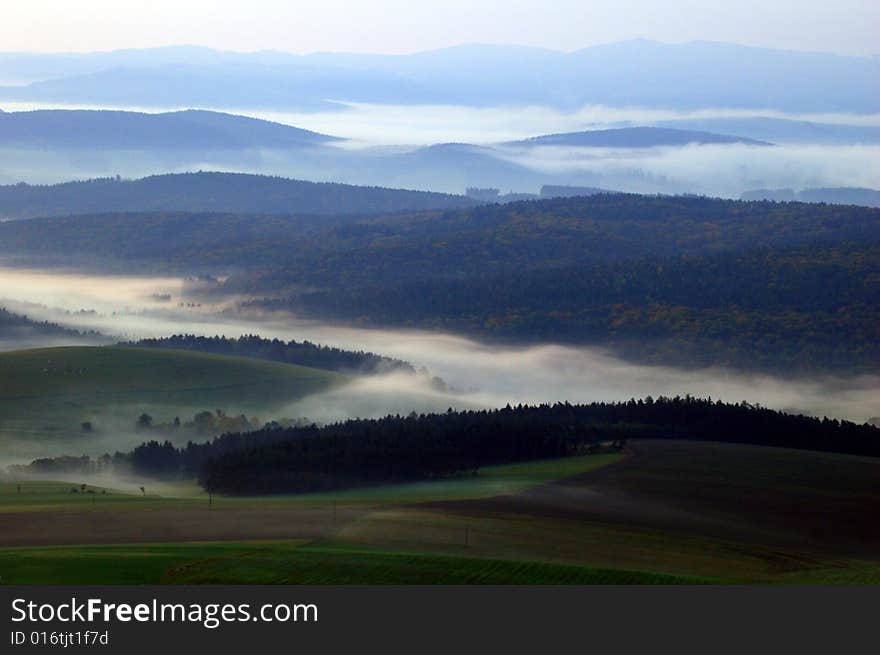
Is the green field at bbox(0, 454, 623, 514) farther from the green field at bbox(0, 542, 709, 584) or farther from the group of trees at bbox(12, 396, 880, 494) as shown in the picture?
the green field at bbox(0, 542, 709, 584)

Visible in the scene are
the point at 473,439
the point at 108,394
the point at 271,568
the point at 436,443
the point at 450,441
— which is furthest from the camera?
the point at 108,394

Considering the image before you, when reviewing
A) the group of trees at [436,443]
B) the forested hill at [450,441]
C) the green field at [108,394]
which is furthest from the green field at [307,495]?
the green field at [108,394]

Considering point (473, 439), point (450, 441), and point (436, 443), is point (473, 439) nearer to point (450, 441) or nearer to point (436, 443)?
point (450, 441)

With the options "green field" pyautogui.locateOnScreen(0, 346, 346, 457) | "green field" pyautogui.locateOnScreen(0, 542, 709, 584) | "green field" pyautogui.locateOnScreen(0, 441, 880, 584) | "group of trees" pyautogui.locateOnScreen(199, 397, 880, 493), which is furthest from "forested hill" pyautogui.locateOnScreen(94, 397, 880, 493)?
"green field" pyautogui.locateOnScreen(0, 542, 709, 584)

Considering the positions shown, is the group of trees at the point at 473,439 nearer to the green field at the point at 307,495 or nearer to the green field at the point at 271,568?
the green field at the point at 307,495

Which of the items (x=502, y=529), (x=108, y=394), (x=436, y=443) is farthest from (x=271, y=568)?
(x=108, y=394)

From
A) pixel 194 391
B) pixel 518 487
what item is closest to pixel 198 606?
pixel 518 487

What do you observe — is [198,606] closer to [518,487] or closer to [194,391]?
[518,487]

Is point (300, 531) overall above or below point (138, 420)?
Answer: below
